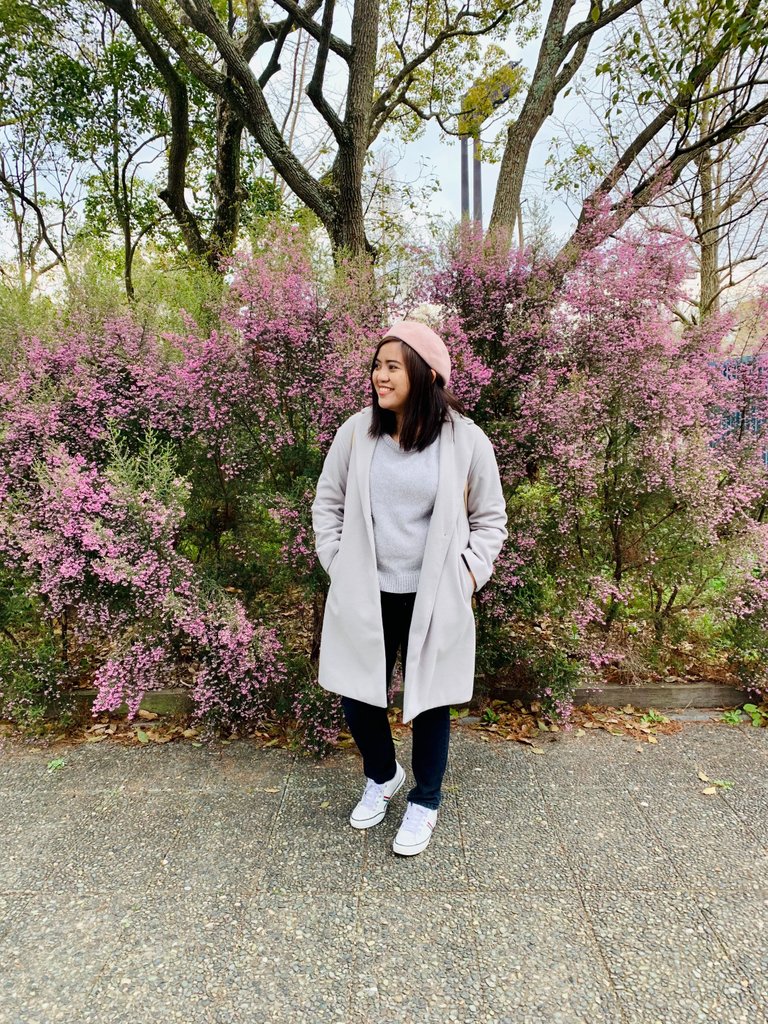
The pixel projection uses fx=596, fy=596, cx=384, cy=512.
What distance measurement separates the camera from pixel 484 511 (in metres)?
2.21

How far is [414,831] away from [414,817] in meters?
0.05

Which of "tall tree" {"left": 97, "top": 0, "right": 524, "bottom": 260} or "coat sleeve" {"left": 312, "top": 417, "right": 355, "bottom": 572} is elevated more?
"tall tree" {"left": 97, "top": 0, "right": 524, "bottom": 260}

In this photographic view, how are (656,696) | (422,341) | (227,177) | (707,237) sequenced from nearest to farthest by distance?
1. (422,341)
2. (656,696)
3. (707,237)
4. (227,177)

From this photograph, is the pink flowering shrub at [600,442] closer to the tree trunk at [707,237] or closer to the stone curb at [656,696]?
the stone curb at [656,696]

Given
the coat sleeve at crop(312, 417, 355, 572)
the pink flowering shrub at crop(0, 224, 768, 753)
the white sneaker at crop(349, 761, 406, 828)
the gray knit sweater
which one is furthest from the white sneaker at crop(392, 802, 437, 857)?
the coat sleeve at crop(312, 417, 355, 572)

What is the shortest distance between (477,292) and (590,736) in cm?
239

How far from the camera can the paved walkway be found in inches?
69.7

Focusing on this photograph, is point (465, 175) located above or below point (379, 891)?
above

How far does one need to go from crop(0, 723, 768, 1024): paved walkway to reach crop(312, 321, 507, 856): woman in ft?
2.07

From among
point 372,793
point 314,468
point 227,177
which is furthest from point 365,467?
point 227,177

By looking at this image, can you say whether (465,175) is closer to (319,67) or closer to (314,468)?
(319,67)

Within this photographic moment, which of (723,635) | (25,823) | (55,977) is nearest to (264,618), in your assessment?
(25,823)

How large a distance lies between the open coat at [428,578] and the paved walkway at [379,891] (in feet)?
2.35

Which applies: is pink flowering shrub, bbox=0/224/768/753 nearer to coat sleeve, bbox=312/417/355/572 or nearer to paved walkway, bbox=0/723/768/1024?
paved walkway, bbox=0/723/768/1024
